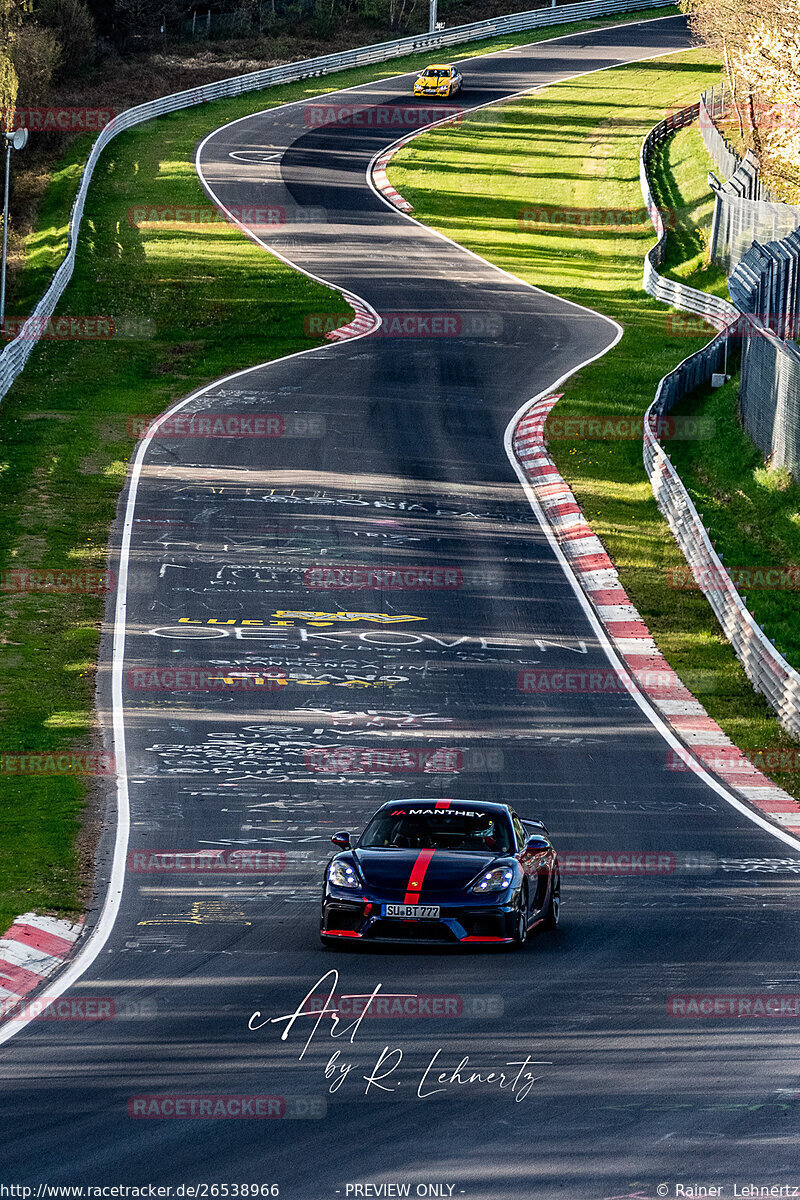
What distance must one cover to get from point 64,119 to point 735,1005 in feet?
212

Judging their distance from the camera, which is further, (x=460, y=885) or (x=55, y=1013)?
(x=460, y=885)

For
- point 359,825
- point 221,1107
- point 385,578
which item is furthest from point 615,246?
point 221,1107

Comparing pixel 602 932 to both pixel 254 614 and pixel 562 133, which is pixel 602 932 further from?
pixel 562 133

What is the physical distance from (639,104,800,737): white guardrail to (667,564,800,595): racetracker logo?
1.3 inches

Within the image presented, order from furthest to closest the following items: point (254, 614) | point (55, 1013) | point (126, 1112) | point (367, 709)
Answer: point (254, 614) < point (367, 709) < point (55, 1013) < point (126, 1112)

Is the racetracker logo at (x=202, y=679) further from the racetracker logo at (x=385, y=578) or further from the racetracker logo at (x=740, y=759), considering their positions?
the racetracker logo at (x=740, y=759)

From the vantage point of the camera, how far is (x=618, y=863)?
15180 mm

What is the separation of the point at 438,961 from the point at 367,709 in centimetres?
900

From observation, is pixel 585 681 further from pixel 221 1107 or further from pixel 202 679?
pixel 221 1107

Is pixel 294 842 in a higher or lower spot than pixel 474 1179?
lower

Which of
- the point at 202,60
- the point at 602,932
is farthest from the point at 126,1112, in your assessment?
the point at 202,60

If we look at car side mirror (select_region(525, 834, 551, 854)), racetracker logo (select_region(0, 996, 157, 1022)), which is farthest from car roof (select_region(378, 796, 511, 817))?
racetracker logo (select_region(0, 996, 157, 1022))

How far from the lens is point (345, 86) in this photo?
79.4 m

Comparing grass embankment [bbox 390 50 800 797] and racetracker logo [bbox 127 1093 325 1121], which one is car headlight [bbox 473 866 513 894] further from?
grass embankment [bbox 390 50 800 797]
